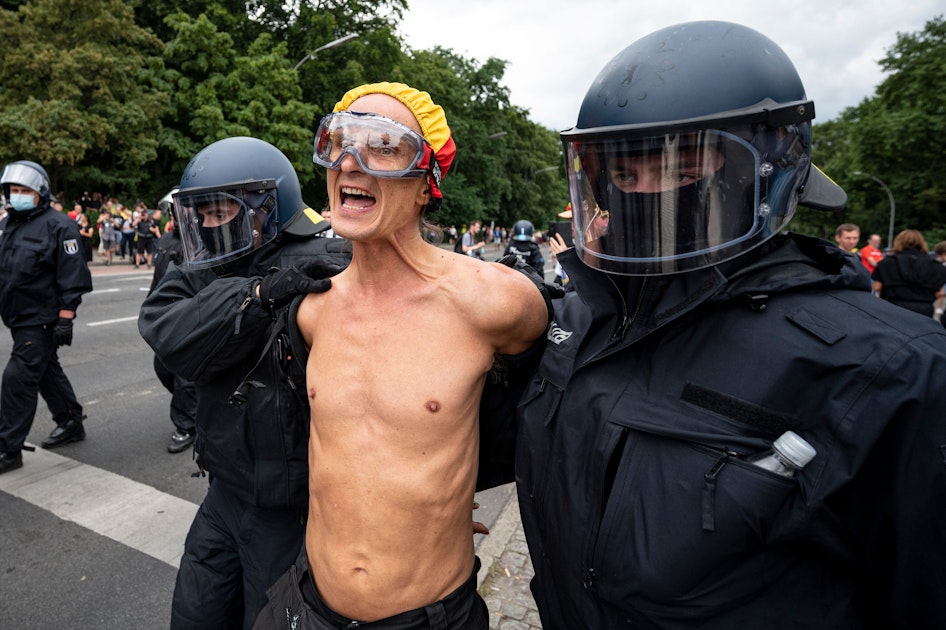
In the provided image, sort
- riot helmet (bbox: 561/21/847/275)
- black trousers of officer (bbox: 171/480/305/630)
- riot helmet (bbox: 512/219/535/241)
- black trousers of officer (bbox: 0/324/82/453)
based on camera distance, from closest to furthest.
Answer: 1. riot helmet (bbox: 561/21/847/275)
2. black trousers of officer (bbox: 171/480/305/630)
3. black trousers of officer (bbox: 0/324/82/453)
4. riot helmet (bbox: 512/219/535/241)

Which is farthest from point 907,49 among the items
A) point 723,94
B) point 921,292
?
point 723,94

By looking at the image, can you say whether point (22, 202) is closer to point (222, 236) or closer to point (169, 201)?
point (169, 201)

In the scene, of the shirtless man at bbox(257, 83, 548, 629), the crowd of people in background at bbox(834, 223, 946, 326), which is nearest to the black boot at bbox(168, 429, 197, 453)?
the shirtless man at bbox(257, 83, 548, 629)

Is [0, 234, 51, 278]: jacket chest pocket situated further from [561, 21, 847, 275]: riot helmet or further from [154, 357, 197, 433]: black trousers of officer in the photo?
[561, 21, 847, 275]: riot helmet

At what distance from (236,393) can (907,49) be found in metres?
44.9

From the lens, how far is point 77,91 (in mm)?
20953

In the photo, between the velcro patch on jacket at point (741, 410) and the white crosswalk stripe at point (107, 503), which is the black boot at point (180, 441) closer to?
the white crosswalk stripe at point (107, 503)

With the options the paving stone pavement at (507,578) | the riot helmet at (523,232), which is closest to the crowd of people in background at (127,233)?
the riot helmet at (523,232)

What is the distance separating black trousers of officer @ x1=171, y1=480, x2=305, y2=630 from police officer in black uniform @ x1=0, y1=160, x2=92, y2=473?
3.10 m

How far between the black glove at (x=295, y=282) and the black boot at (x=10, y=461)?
12.1ft

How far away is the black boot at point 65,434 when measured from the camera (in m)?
4.86

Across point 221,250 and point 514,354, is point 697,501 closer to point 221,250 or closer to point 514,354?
point 514,354

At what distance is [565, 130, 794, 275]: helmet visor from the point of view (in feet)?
4.33

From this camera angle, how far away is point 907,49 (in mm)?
35250
